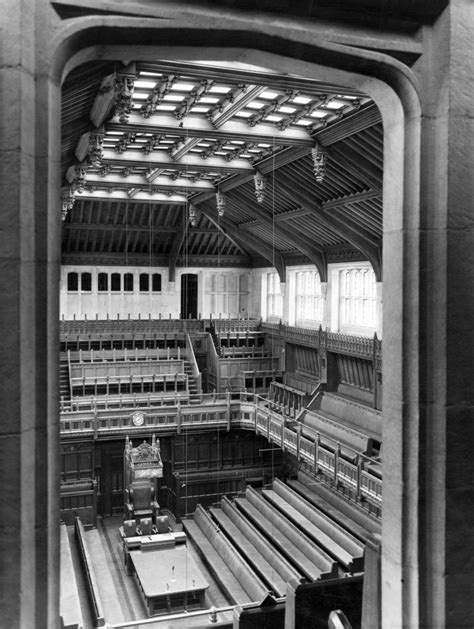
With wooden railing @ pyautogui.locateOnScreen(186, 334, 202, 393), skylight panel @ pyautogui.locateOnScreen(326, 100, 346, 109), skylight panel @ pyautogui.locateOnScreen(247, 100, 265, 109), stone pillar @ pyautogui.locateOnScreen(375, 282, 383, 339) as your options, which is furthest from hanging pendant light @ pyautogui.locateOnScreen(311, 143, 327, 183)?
wooden railing @ pyautogui.locateOnScreen(186, 334, 202, 393)

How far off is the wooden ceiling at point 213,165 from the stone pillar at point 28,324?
118 inches

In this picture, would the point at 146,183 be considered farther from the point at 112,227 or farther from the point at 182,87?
the point at 182,87

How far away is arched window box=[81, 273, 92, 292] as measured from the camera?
89.7 feet

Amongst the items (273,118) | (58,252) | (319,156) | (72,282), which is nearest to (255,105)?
(273,118)

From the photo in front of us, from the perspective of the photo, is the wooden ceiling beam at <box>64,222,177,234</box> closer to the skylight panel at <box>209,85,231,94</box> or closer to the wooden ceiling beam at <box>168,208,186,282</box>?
the wooden ceiling beam at <box>168,208,186,282</box>

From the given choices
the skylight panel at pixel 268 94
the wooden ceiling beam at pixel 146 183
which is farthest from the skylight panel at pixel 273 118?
the wooden ceiling beam at pixel 146 183

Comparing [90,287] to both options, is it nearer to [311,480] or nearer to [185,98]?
[311,480]

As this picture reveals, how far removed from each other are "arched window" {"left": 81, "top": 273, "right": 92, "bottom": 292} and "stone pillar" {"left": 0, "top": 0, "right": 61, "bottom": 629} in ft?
82.0

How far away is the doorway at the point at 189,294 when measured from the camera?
28.8 m

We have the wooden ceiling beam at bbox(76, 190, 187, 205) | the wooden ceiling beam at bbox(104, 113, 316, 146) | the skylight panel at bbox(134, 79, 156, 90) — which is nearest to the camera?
the skylight panel at bbox(134, 79, 156, 90)

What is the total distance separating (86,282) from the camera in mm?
27438

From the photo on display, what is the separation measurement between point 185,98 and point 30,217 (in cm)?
917

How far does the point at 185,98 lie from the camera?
37.4 feet

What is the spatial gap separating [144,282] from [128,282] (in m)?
0.68
